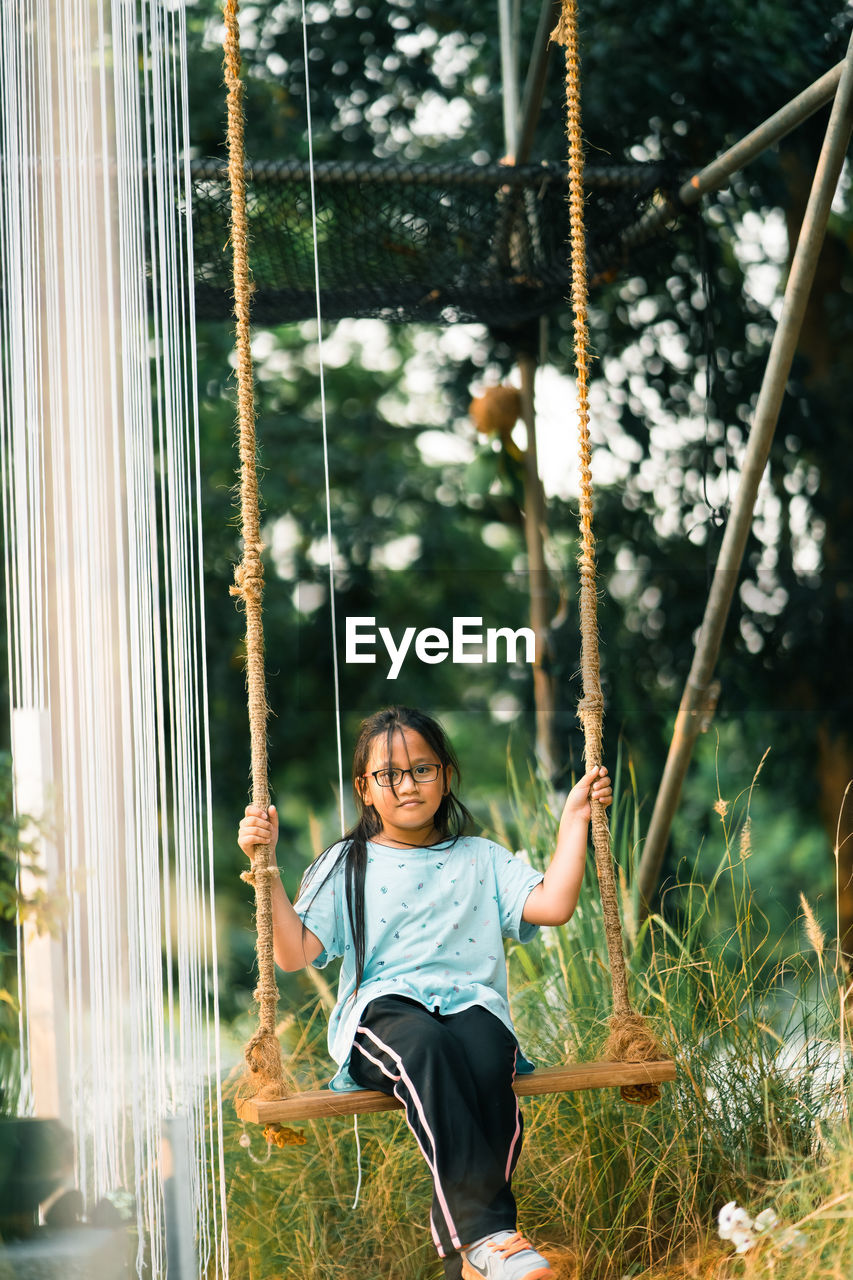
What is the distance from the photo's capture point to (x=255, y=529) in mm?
1733

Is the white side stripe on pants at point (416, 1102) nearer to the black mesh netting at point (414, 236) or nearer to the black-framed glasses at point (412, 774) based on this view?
the black-framed glasses at point (412, 774)

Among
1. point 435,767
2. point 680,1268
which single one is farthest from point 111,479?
point 680,1268

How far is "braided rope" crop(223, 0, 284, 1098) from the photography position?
1635 mm

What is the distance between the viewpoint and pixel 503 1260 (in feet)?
4.95

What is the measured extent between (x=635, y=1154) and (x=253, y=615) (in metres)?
1.11

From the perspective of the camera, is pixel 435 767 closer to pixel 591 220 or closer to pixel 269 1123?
pixel 269 1123

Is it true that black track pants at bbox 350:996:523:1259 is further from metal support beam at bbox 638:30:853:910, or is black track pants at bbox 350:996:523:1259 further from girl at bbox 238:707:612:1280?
metal support beam at bbox 638:30:853:910

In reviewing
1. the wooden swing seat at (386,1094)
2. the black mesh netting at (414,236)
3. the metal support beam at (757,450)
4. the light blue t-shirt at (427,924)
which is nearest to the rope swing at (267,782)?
the wooden swing seat at (386,1094)

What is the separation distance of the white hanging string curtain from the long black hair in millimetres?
213

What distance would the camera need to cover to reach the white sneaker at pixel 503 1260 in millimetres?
1488

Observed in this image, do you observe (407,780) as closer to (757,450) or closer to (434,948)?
(434,948)

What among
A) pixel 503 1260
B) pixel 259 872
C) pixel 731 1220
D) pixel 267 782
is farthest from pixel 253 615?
pixel 731 1220

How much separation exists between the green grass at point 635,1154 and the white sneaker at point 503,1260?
1.63 feet

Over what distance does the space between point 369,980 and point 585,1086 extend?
0.33 meters
